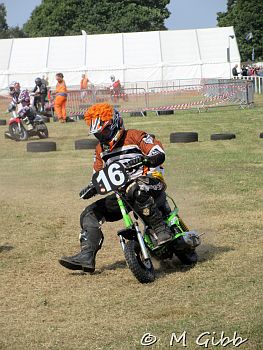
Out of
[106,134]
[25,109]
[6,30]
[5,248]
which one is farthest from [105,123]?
[6,30]

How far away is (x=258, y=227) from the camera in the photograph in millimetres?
8617

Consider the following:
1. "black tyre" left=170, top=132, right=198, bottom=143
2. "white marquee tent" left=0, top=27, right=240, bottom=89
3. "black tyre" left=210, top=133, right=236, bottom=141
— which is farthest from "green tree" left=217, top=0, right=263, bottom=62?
"black tyre" left=170, top=132, right=198, bottom=143

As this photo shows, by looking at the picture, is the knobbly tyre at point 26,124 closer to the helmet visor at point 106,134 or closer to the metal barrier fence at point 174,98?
the metal barrier fence at point 174,98

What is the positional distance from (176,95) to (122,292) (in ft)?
84.9

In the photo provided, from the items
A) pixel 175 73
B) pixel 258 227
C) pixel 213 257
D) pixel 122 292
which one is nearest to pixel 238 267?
pixel 213 257

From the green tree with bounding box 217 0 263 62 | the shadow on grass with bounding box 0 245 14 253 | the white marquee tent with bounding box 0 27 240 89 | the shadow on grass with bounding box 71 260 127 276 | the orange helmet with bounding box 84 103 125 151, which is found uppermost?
the green tree with bounding box 217 0 263 62

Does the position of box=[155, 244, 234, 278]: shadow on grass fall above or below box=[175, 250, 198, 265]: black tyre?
below

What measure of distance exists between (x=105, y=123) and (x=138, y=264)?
1.27 meters

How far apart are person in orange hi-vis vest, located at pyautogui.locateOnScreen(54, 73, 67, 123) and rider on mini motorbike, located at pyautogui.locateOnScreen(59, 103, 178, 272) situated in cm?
2015

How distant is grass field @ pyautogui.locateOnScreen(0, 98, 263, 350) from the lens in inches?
204

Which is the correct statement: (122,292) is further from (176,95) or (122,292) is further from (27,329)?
(176,95)

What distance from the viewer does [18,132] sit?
859 inches

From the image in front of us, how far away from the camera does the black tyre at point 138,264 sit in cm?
A: 635

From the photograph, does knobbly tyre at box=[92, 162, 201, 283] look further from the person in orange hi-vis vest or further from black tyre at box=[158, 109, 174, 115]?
black tyre at box=[158, 109, 174, 115]
